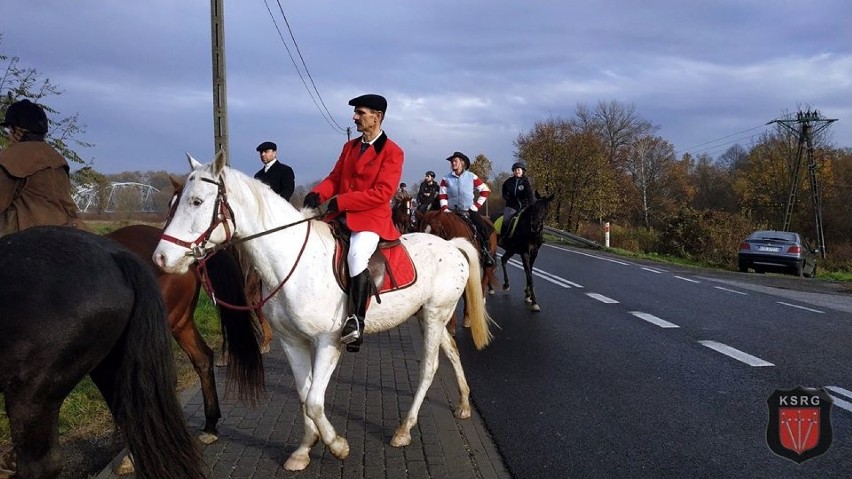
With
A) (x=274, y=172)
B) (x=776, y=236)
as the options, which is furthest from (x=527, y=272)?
(x=776, y=236)

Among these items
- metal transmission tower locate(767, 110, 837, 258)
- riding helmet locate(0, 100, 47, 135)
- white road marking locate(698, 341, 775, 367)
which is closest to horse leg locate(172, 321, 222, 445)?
riding helmet locate(0, 100, 47, 135)

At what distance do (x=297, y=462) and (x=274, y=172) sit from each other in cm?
514

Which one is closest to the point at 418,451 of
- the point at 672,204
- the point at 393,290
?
the point at 393,290

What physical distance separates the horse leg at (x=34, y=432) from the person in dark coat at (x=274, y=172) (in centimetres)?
575

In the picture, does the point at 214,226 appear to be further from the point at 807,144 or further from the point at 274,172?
the point at 807,144

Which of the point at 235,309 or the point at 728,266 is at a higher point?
the point at 235,309

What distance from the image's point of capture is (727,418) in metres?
5.11

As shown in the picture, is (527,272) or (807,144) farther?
(807,144)

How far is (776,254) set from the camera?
2077 centimetres

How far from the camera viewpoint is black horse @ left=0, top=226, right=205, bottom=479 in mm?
2594

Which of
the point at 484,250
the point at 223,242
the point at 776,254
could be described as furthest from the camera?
the point at 776,254

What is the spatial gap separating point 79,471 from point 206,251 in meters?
1.74

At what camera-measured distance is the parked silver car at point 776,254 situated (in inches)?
811

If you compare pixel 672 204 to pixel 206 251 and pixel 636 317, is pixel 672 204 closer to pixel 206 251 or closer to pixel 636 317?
pixel 636 317
